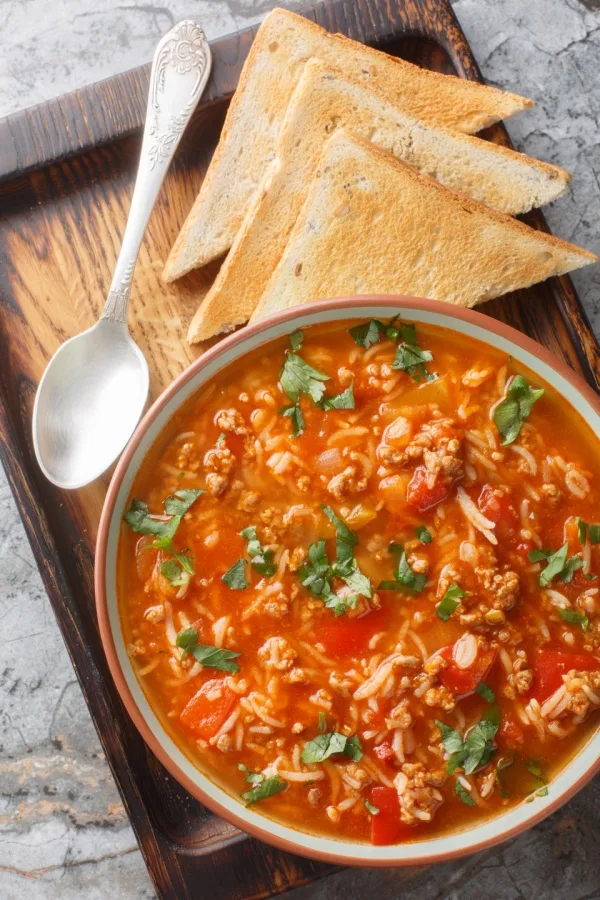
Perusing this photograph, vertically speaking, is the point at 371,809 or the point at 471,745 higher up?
the point at 471,745

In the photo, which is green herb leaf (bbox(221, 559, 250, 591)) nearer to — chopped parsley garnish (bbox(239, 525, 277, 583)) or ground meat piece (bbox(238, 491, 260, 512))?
chopped parsley garnish (bbox(239, 525, 277, 583))

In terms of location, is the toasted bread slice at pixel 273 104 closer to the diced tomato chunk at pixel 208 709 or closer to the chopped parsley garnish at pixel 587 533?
the diced tomato chunk at pixel 208 709

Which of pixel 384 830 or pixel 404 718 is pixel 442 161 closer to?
pixel 404 718

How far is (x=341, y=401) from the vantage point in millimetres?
3752

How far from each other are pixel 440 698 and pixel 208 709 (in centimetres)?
107

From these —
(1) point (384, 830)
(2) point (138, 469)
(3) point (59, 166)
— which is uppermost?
(3) point (59, 166)

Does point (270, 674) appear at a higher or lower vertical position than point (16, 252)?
lower

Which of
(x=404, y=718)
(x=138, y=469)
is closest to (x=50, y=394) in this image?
(x=138, y=469)

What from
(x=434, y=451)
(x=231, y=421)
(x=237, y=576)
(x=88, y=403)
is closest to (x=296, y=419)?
(x=231, y=421)

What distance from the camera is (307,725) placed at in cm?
378

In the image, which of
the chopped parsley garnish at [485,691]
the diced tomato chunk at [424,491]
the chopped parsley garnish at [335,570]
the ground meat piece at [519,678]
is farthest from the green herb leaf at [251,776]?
the diced tomato chunk at [424,491]

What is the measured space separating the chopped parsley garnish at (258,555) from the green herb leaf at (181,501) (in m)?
0.27

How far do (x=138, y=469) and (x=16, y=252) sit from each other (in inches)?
61.4

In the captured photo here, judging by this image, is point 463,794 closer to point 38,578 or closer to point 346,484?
point 346,484
